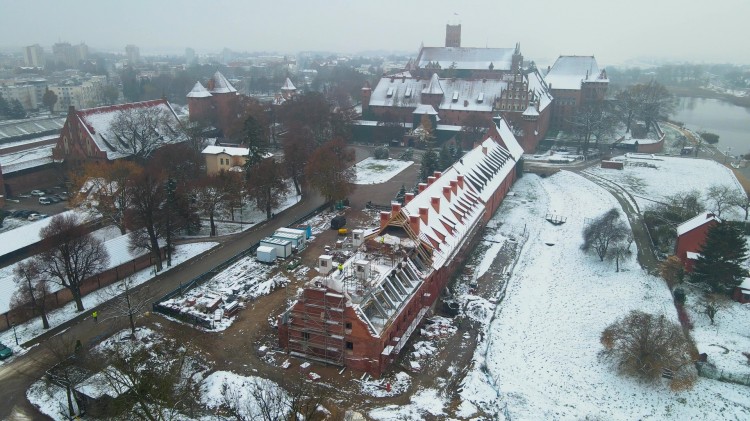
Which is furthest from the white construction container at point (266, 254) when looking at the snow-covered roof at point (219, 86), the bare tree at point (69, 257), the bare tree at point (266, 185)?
the snow-covered roof at point (219, 86)

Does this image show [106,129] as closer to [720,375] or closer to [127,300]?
[127,300]

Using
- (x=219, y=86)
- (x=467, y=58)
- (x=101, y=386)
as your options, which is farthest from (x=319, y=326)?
(x=467, y=58)

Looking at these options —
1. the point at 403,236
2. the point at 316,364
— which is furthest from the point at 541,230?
the point at 316,364

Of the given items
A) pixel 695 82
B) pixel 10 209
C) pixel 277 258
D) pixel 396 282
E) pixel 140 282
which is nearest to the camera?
pixel 396 282

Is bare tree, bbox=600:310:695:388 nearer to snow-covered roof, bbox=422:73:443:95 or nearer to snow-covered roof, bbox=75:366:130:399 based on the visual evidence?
snow-covered roof, bbox=75:366:130:399

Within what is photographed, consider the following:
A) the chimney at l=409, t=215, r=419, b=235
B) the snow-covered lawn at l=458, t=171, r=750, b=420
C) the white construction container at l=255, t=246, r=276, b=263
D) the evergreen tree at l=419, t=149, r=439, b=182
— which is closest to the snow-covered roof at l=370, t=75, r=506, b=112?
the evergreen tree at l=419, t=149, r=439, b=182

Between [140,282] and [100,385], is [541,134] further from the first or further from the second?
[100,385]

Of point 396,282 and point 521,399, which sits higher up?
point 396,282
